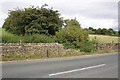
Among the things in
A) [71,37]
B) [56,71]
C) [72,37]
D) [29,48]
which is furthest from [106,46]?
[56,71]

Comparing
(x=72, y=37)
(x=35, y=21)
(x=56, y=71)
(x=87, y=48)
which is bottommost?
(x=56, y=71)

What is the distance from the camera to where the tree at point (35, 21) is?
37250 millimetres

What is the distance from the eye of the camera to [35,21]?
37.7m

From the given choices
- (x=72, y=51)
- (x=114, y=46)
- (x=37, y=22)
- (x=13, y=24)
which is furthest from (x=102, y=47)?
(x=13, y=24)

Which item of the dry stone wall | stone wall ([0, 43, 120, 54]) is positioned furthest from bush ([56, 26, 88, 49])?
the dry stone wall

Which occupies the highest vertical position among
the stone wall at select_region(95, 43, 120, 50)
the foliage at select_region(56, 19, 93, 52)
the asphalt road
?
the foliage at select_region(56, 19, 93, 52)

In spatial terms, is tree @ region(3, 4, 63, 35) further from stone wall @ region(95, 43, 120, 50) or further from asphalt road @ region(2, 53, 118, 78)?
asphalt road @ region(2, 53, 118, 78)

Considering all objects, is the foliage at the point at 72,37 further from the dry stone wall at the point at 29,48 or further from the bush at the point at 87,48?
the dry stone wall at the point at 29,48

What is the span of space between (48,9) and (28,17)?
4827 mm

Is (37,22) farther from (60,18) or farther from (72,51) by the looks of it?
(72,51)

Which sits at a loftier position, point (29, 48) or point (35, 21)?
point (35, 21)

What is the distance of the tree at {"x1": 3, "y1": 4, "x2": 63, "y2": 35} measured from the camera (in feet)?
122

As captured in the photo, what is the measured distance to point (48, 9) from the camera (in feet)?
134

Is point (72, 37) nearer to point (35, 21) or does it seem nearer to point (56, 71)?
point (35, 21)
